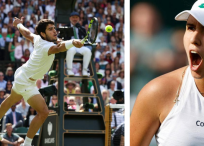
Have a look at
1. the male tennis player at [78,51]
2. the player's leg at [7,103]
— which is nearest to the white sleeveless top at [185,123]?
the player's leg at [7,103]

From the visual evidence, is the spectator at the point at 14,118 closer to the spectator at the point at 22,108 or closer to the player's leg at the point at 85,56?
the spectator at the point at 22,108

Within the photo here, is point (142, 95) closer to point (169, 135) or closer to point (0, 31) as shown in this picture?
point (169, 135)

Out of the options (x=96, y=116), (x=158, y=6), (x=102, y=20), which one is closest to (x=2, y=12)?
(x=102, y=20)

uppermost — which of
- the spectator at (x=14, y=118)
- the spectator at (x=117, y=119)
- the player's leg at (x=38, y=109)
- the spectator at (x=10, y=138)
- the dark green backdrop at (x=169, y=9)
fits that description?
the dark green backdrop at (x=169, y=9)

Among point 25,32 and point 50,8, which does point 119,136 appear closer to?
point 25,32

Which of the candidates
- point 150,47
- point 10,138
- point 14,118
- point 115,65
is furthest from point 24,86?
point 115,65

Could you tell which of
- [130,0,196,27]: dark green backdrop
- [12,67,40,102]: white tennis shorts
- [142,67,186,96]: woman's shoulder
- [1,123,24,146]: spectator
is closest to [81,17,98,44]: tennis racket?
[12,67,40,102]: white tennis shorts

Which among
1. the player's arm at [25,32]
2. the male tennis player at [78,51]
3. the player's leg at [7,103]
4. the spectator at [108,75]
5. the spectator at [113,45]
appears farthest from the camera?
the spectator at [113,45]

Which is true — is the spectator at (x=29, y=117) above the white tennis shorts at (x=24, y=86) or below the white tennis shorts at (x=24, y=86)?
below
